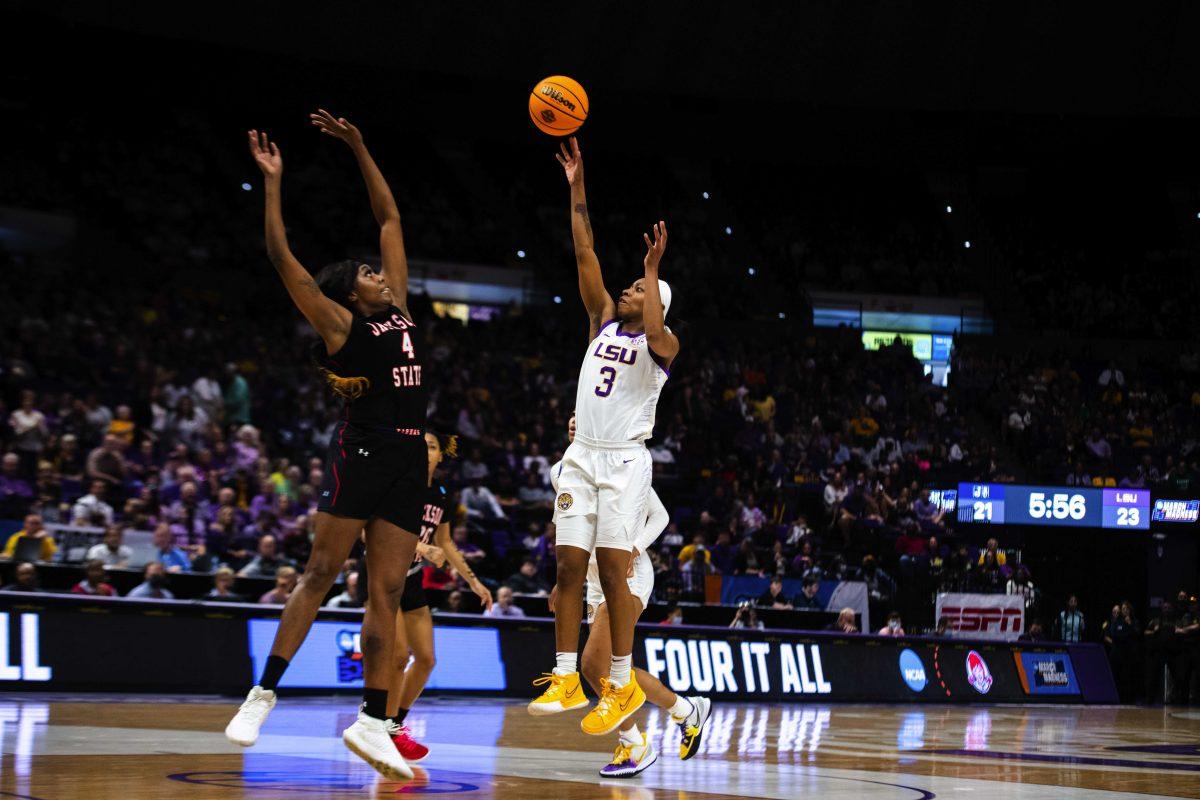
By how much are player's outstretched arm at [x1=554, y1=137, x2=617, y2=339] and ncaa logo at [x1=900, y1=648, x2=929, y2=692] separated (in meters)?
Result: 13.1

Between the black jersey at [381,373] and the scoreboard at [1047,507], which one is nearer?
the black jersey at [381,373]

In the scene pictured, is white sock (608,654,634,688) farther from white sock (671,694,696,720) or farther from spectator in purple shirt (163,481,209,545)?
spectator in purple shirt (163,481,209,545)

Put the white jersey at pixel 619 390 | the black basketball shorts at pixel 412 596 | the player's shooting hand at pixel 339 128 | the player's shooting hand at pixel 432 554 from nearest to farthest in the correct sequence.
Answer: the player's shooting hand at pixel 339 128, the white jersey at pixel 619 390, the black basketball shorts at pixel 412 596, the player's shooting hand at pixel 432 554

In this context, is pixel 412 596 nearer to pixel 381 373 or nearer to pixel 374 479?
pixel 374 479

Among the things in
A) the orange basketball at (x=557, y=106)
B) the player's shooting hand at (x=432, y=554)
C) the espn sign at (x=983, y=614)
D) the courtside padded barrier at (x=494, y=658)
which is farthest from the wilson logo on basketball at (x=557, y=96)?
the espn sign at (x=983, y=614)

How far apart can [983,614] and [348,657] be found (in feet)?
38.3

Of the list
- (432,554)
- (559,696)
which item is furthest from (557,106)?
(559,696)

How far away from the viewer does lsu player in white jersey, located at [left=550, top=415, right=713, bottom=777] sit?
755cm

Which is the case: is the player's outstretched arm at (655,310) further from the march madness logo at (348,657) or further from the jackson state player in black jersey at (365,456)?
the march madness logo at (348,657)

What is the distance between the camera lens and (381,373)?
21.5 ft

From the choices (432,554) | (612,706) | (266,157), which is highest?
(266,157)

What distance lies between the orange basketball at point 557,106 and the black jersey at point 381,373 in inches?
107

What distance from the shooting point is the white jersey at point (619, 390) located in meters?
7.60

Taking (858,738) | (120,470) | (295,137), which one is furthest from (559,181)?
(858,738)
